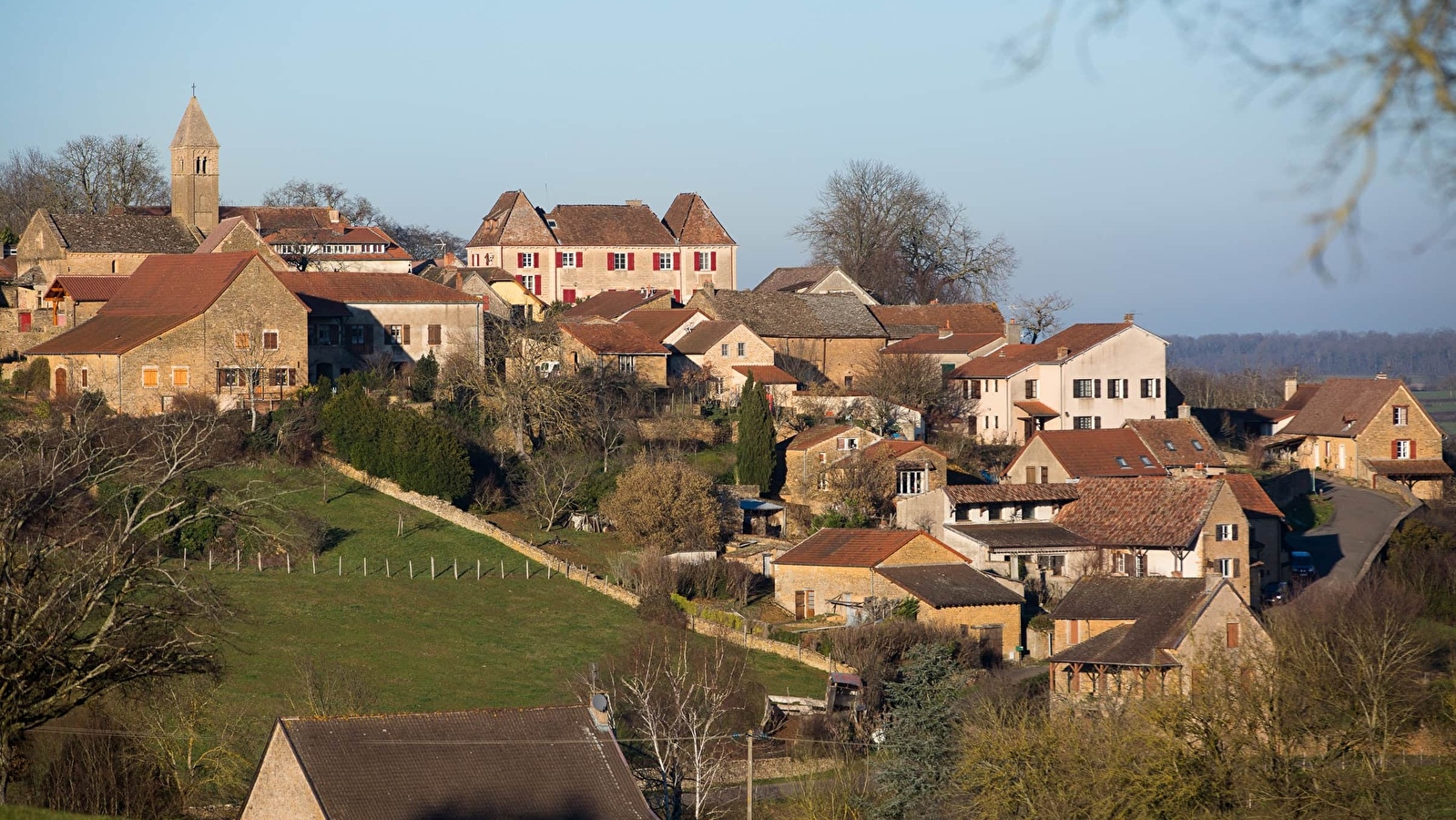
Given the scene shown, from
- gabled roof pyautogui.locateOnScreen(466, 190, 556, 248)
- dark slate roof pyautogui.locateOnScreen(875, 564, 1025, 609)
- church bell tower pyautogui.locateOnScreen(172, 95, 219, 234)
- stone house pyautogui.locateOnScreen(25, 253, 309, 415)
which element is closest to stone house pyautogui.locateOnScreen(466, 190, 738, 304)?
gabled roof pyautogui.locateOnScreen(466, 190, 556, 248)

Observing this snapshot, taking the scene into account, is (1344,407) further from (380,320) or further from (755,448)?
(380,320)

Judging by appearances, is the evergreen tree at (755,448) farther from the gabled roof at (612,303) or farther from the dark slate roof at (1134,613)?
the gabled roof at (612,303)

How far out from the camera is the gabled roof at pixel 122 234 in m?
60.2

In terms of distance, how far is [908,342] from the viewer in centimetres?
6338

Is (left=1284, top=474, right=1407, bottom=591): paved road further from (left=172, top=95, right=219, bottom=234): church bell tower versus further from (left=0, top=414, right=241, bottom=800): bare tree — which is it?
(left=172, top=95, right=219, bottom=234): church bell tower

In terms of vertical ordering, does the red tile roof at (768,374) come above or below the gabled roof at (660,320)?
below

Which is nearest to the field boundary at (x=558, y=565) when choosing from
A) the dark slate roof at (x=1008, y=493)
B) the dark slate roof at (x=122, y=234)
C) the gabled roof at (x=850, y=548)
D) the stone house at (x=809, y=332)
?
the gabled roof at (x=850, y=548)

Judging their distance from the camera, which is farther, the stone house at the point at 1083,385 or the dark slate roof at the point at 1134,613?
the stone house at the point at 1083,385

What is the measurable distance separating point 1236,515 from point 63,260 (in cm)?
4327

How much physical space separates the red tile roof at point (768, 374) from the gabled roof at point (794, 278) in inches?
666

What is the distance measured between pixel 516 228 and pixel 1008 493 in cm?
4040

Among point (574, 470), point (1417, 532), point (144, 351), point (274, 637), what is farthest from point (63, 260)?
point (1417, 532)

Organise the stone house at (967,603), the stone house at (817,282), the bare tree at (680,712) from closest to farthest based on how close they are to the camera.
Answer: the bare tree at (680,712), the stone house at (967,603), the stone house at (817,282)

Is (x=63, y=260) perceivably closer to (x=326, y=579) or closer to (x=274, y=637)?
(x=326, y=579)
